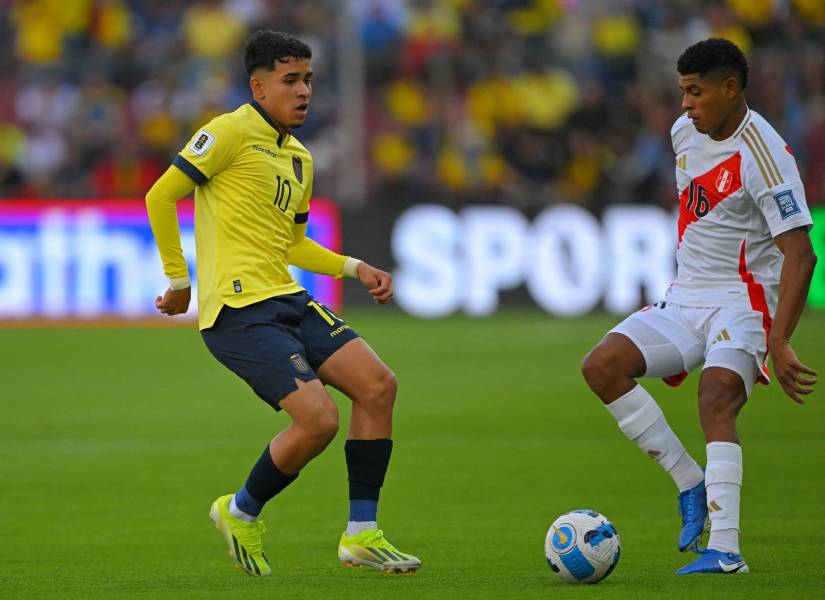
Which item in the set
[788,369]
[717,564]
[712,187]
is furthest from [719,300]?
[717,564]

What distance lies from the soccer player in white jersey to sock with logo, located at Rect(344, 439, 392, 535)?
1028mm

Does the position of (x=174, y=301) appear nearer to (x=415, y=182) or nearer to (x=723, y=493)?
(x=723, y=493)

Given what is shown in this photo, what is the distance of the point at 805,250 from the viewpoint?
20.6 ft

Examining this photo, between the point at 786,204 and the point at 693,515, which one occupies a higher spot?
the point at 786,204

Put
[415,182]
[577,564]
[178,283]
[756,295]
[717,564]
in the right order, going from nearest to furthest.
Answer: [577,564] → [717,564] → [178,283] → [756,295] → [415,182]

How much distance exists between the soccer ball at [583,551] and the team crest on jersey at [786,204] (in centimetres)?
147

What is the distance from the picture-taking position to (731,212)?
6676 mm

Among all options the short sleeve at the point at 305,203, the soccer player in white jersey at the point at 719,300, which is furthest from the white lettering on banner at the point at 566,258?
the short sleeve at the point at 305,203

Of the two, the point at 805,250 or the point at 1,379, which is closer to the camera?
the point at 805,250

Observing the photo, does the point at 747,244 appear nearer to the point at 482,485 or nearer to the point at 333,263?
the point at 333,263

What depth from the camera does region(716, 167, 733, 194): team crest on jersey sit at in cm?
662

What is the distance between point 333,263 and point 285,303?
0.54 metres

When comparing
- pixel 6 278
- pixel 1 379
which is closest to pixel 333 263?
pixel 1 379

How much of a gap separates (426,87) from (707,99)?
1575 centimetres
